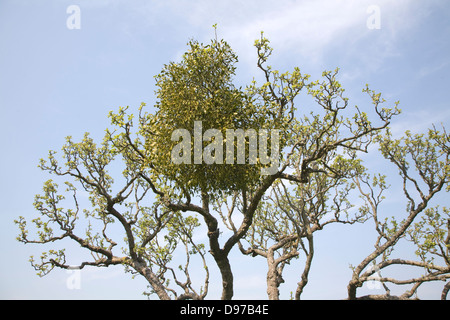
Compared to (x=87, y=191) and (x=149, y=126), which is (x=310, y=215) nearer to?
(x=149, y=126)

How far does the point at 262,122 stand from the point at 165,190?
4860 millimetres

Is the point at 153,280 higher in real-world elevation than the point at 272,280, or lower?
higher

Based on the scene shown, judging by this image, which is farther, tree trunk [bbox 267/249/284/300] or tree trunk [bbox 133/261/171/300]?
tree trunk [bbox 267/249/284/300]

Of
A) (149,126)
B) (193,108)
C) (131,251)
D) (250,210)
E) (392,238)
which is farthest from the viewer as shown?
(392,238)

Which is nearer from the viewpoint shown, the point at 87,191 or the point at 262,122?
the point at 262,122

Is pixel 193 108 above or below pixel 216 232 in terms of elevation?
above

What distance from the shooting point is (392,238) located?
1862 centimetres

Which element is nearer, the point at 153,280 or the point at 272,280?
the point at 153,280

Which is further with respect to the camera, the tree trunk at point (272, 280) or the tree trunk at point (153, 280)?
the tree trunk at point (272, 280)
